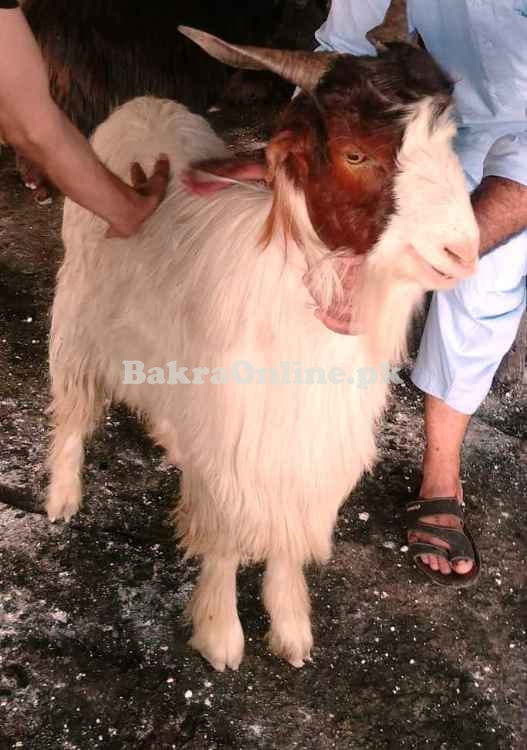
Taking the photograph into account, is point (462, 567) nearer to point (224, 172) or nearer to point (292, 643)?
point (292, 643)

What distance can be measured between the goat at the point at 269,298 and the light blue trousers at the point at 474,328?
71 cm

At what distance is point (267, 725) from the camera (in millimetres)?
2230

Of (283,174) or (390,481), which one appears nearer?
(283,174)

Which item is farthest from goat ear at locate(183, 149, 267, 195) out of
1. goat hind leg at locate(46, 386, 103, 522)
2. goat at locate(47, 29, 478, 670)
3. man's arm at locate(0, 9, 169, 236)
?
goat hind leg at locate(46, 386, 103, 522)

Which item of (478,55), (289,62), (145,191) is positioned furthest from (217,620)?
(478,55)

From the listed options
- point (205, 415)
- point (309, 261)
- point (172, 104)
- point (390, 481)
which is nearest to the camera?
point (309, 261)

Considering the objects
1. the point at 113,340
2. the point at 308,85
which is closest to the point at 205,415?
the point at 113,340

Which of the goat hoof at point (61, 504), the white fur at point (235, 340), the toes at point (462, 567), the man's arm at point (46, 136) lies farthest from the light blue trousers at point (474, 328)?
the goat hoof at point (61, 504)

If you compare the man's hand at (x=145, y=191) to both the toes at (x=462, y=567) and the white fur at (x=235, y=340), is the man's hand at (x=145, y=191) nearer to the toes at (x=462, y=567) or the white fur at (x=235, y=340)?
the white fur at (x=235, y=340)

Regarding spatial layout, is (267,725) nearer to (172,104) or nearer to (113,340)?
(113,340)

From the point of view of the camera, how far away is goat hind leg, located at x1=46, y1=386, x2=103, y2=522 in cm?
263

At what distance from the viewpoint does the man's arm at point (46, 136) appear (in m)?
1.54

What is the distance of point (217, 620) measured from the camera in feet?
7.51

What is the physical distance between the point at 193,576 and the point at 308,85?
1620mm
